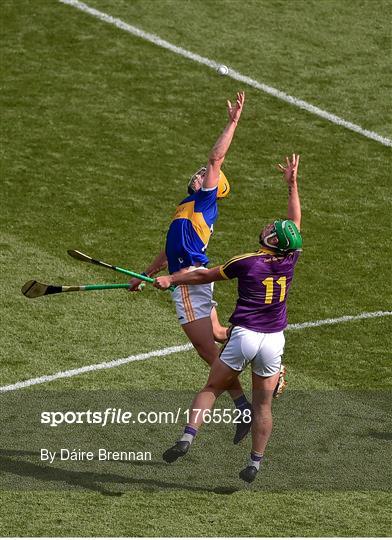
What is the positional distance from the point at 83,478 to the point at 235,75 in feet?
38.5

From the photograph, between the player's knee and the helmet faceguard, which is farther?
the player's knee

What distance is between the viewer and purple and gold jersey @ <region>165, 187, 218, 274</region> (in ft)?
46.8

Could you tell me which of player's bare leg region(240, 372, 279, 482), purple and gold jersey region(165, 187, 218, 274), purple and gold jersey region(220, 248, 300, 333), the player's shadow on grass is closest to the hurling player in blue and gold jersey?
purple and gold jersey region(165, 187, 218, 274)

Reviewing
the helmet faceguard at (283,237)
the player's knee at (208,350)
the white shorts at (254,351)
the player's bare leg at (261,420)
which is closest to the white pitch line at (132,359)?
the player's knee at (208,350)

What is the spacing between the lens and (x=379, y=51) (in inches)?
952

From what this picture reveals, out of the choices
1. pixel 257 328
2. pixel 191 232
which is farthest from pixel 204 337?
pixel 257 328

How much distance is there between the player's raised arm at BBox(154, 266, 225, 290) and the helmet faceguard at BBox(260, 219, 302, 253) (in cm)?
54

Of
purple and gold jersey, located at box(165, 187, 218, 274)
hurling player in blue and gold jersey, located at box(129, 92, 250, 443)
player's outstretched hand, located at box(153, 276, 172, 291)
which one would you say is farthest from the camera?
purple and gold jersey, located at box(165, 187, 218, 274)

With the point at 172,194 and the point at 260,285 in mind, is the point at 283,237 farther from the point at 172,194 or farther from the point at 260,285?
the point at 172,194

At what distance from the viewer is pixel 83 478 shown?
520 inches

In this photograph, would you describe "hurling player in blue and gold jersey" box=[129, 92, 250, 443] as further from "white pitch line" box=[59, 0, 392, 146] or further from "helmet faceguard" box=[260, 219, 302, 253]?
"white pitch line" box=[59, 0, 392, 146]

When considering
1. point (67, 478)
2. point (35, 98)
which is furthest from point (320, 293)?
point (35, 98)

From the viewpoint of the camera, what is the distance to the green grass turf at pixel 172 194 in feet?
41.6

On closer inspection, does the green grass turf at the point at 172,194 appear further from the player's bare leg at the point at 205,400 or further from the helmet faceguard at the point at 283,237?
the helmet faceguard at the point at 283,237
